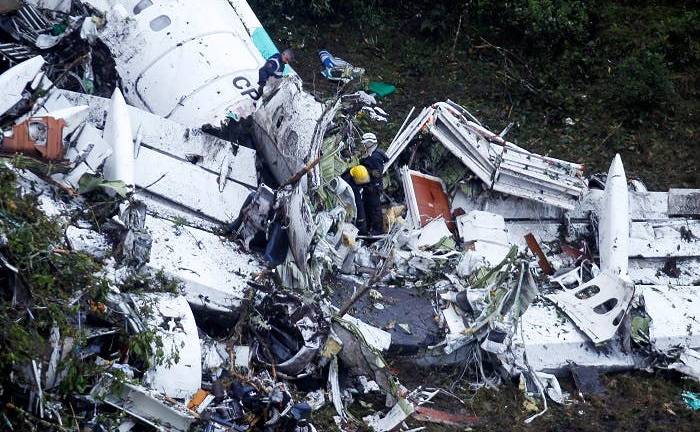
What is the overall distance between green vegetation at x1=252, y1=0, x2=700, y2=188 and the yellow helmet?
2.15 meters

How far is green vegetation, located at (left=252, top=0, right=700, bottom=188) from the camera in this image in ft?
37.2

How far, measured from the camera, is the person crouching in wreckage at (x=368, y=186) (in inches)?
340

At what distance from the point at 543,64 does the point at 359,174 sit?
4.58 m

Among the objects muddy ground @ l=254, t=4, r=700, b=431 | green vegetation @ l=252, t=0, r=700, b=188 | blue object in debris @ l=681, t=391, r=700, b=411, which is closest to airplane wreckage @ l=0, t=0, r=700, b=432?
blue object in debris @ l=681, t=391, r=700, b=411

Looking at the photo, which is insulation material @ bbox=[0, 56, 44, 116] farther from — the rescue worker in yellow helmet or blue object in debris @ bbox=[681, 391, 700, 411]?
blue object in debris @ bbox=[681, 391, 700, 411]

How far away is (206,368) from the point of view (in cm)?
673

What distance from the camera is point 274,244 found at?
7785 millimetres

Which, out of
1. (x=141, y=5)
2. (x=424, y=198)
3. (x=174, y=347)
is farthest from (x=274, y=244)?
(x=141, y=5)

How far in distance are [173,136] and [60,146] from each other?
134 cm

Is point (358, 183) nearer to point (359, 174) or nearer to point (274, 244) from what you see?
point (359, 174)

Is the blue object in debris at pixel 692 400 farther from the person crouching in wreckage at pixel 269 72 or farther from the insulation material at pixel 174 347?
the person crouching in wreckage at pixel 269 72

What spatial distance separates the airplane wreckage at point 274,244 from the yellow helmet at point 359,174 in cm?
15

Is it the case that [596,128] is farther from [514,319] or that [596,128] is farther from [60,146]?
[60,146]

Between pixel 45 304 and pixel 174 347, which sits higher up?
pixel 45 304
